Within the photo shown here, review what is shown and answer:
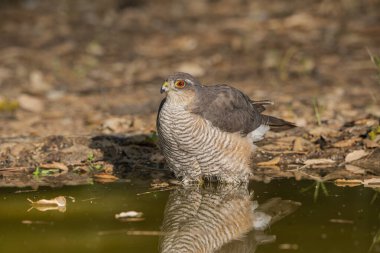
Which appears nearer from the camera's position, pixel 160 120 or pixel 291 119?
pixel 160 120

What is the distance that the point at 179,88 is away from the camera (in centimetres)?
679

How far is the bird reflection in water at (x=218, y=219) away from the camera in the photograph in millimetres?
5449

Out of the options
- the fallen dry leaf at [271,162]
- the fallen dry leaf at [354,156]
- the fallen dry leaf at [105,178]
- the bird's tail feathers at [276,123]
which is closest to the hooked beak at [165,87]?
the fallen dry leaf at [105,178]

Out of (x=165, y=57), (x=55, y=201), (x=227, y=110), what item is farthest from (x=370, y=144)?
(x=165, y=57)

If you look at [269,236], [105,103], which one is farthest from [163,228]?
[105,103]

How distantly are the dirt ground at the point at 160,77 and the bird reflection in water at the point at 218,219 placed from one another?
72 centimetres

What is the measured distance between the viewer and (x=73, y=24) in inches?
573

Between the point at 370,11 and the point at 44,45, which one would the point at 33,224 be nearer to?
the point at 44,45

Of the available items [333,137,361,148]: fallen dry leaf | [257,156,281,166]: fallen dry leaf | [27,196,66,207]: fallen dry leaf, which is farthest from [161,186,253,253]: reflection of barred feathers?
[333,137,361,148]: fallen dry leaf

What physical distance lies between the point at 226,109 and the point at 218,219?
51.8 inches

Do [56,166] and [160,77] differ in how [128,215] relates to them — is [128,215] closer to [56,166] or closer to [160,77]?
[56,166]

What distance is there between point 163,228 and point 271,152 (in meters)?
2.59

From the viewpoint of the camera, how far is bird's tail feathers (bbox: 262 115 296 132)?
25.2 ft

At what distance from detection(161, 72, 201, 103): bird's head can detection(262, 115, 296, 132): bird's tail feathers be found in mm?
1100
